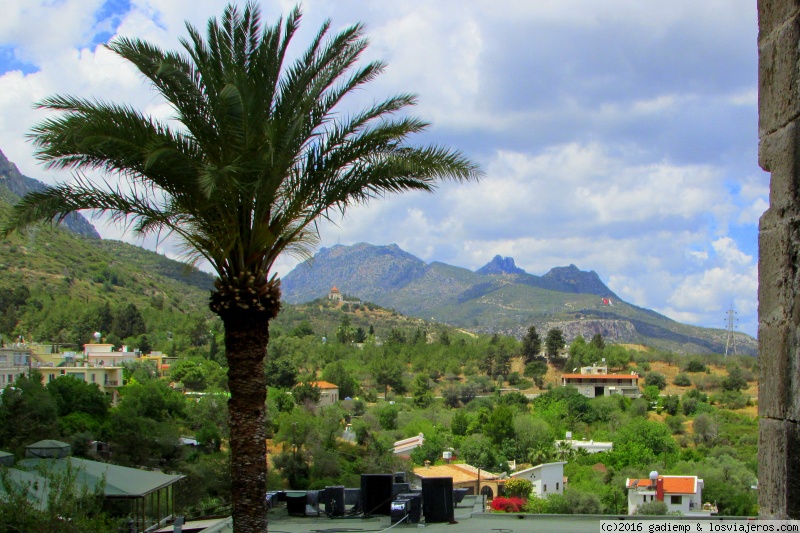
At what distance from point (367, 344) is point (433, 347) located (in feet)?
29.2

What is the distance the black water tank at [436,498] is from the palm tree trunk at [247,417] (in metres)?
3.43

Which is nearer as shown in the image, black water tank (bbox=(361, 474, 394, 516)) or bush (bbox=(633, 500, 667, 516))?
black water tank (bbox=(361, 474, 394, 516))

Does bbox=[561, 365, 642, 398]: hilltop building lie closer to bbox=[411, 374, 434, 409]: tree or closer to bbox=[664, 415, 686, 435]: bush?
bbox=[664, 415, 686, 435]: bush

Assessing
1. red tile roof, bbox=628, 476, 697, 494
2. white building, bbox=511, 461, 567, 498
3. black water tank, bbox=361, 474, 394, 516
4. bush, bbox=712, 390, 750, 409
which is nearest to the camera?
black water tank, bbox=361, 474, 394, 516

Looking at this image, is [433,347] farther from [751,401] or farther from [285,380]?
[751,401]

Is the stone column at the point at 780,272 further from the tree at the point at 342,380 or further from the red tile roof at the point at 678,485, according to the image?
the tree at the point at 342,380

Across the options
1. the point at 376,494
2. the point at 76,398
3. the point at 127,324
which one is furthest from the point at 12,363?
the point at 376,494

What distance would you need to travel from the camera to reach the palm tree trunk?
8289 mm

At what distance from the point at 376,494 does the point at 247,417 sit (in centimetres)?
413

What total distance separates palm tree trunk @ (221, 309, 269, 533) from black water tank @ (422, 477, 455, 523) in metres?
3.43

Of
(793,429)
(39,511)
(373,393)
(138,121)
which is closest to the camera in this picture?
(793,429)

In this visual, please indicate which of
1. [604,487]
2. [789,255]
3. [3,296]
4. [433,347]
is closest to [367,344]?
[433,347]

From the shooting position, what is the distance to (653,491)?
3738 cm

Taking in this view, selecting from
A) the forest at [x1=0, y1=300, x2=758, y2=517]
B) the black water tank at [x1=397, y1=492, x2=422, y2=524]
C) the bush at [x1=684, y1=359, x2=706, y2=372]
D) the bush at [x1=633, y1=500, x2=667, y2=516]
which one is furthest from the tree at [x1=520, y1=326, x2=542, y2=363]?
the black water tank at [x1=397, y1=492, x2=422, y2=524]
